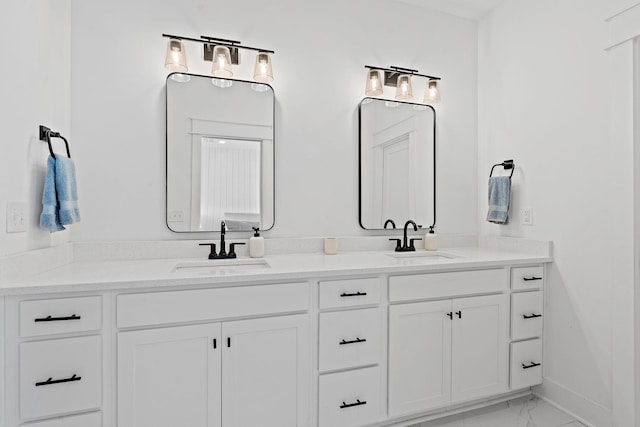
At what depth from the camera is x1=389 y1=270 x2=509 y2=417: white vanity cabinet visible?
1.82 m

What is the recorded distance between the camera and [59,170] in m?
1.60

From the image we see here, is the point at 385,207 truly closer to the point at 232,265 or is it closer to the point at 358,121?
the point at 358,121

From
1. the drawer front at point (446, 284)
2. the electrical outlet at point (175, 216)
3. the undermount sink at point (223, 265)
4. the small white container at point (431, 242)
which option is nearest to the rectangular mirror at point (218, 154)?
the electrical outlet at point (175, 216)

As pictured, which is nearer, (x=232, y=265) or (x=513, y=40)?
(x=232, y=265)

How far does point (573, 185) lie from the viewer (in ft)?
6.74

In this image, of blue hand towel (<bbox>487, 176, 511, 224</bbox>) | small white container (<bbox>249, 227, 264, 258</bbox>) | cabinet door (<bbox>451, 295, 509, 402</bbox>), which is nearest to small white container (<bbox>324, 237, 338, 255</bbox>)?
small white container (<bbox>249, 227, 264, 258</bbox>)

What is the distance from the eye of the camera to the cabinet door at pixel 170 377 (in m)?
1.42

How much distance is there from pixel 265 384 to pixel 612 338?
184cm

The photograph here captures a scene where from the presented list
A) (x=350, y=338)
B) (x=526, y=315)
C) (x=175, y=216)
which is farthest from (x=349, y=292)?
(x=526, y=315)

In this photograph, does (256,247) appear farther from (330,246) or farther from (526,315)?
(526,315)

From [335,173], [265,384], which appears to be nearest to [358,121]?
[335,173]

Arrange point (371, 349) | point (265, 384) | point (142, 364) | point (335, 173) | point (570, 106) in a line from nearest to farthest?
point (142, 364)
point (265, 384)
point (371, 349)
point (570, 106)
point (335, 173)

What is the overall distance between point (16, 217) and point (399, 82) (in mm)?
2321

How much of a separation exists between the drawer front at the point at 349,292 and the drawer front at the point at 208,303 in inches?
4.0
